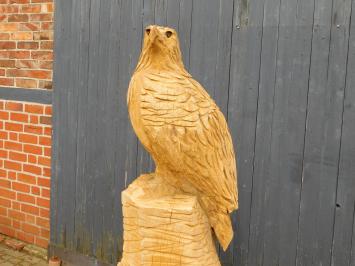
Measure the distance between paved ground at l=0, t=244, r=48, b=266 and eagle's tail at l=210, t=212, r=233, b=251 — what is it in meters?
2.65

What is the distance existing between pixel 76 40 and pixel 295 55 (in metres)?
1.89

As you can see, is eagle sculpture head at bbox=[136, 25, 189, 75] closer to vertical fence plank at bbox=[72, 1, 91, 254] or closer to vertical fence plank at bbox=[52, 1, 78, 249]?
vertical fence plank at bbox=[72, 1, 91, 254]

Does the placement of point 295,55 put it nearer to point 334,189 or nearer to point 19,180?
point 334,189

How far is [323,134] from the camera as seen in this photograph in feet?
8.93

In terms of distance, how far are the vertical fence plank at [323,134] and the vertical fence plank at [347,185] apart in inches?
1.2

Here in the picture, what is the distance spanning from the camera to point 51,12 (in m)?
3.84

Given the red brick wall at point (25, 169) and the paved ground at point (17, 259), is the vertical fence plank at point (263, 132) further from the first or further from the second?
the paved ground at point (17, 259)

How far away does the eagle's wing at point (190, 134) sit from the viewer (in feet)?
5.92

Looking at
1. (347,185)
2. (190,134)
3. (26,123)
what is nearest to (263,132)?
(347,185)

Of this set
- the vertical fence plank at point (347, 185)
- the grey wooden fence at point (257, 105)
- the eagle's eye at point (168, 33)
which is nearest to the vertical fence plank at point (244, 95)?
the grey wooden fence at point (257, 105)

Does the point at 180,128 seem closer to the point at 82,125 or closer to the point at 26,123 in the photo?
the point at 82,125

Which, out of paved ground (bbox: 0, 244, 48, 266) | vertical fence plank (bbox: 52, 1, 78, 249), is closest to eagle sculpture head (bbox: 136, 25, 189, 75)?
vertical fence plank (bbox: 52, 1, 78, 249)

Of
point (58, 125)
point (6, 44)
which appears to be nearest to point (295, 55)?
point (58, 125)

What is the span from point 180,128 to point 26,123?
8.84ft
